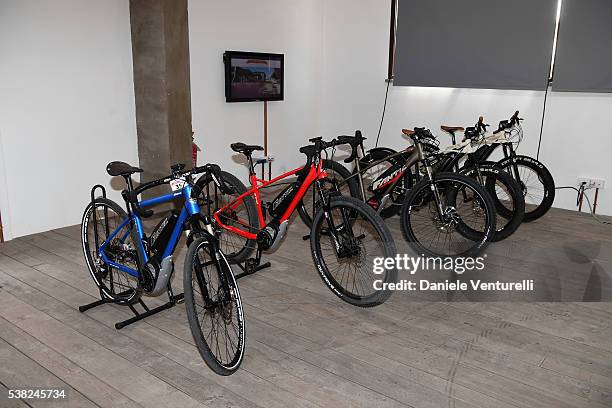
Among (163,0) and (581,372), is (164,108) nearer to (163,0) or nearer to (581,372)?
(163,0)

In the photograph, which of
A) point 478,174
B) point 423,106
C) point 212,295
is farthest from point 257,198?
point 423,106

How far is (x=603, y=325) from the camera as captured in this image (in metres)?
2.98

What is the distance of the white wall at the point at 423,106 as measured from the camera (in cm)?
520

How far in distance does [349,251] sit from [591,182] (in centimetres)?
340

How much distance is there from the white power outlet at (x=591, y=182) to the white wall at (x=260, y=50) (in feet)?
10.5

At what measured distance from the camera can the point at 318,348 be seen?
2.70 m

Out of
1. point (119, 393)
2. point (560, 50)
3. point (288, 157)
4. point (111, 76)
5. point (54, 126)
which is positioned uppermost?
point (560, 50)

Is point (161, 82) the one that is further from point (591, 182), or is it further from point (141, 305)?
point (591, 182)

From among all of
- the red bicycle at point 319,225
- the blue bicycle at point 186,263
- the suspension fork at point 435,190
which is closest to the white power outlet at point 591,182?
the suspension fork at point 435,190

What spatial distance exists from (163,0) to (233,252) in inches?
85.0

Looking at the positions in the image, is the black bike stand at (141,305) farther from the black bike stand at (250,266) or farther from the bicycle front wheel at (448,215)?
the bicycle front wheel at (448,215)

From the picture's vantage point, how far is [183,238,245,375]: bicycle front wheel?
233cm

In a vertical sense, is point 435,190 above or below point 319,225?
above

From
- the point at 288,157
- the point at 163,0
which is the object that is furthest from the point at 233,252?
the point at 288,157
